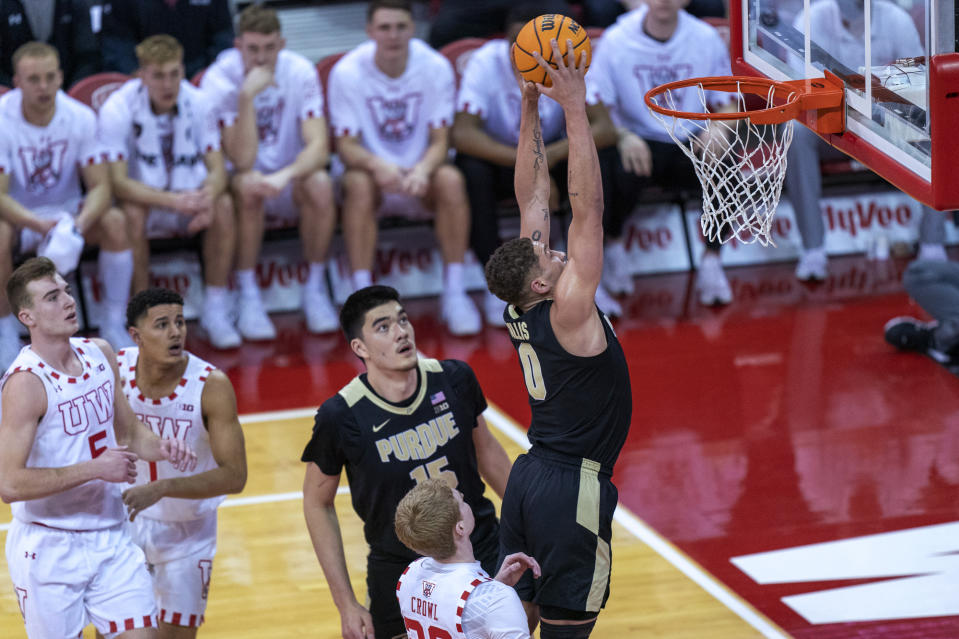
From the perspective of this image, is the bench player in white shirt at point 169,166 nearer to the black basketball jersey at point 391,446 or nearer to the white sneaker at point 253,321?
the white sneaker at point 253,321

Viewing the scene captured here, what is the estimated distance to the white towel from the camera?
9.35 meters

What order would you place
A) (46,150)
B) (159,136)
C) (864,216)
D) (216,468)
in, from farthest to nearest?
(864,216), (159,136), (46,150), (216,468)

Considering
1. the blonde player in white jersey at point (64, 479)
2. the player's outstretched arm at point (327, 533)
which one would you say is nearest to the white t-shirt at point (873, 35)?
the player's outstretched arm at point (327, 533)

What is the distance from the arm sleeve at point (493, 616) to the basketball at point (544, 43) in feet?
6.05

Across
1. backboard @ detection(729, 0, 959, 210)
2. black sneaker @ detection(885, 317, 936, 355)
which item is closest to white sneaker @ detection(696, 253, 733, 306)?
black sneaker @ detection(885, 317, 936, 355)

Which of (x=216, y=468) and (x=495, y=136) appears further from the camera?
(x=495, y=136)

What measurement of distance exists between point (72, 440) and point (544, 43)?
2.20m

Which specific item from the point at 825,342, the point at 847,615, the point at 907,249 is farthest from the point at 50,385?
the point at 907,249

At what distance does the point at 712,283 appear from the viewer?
394 inches

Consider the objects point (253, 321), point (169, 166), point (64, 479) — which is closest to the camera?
point (64, 479)

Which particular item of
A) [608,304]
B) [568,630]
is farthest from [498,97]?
[568,630]

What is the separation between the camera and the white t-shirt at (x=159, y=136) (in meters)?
9.24

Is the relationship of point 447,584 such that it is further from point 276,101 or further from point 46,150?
point 276,101

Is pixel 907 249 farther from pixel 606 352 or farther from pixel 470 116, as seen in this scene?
pixel 606 352
